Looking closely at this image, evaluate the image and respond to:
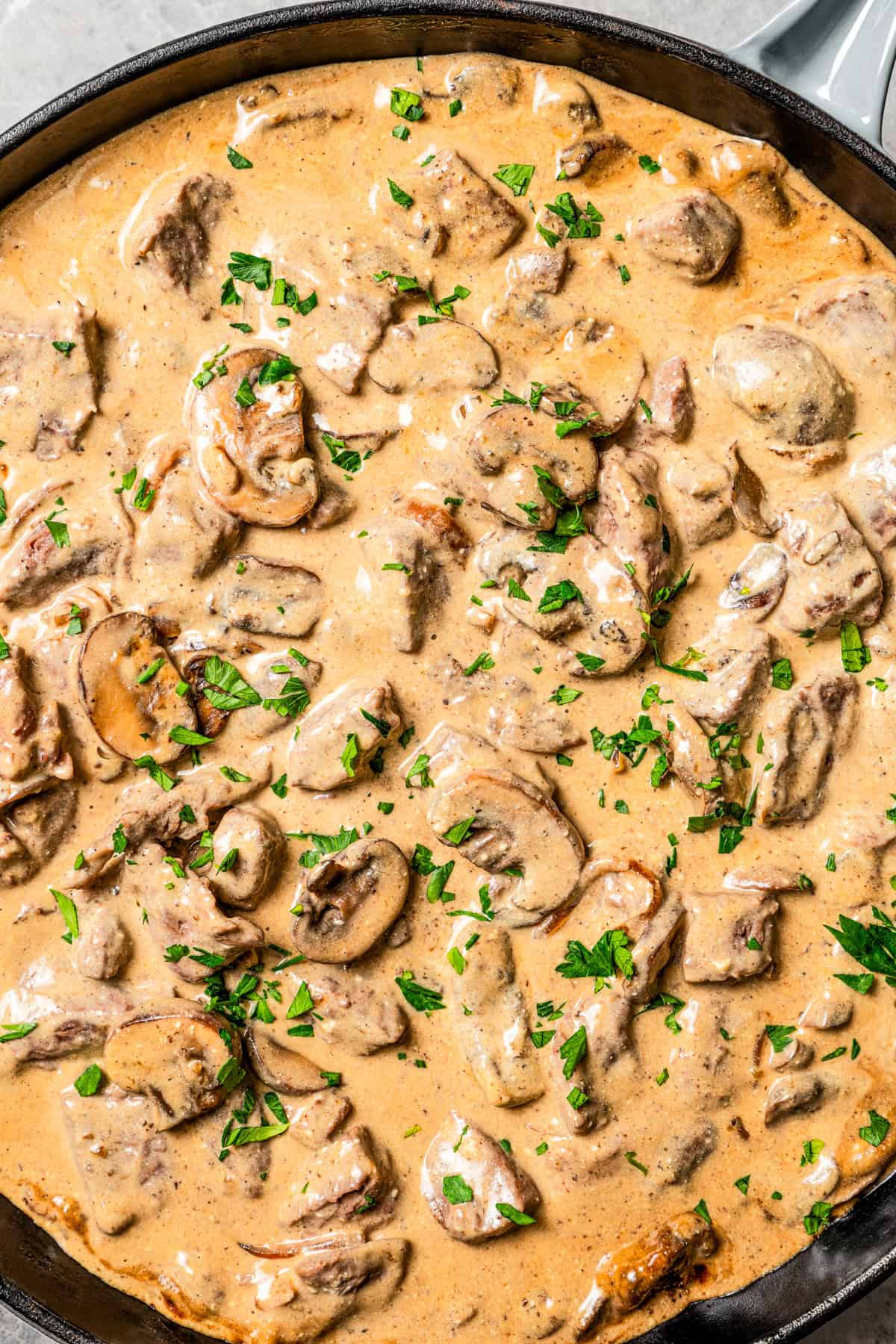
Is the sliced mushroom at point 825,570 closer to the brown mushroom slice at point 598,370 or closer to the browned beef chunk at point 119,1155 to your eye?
the brown mushroom slice at point 598,370

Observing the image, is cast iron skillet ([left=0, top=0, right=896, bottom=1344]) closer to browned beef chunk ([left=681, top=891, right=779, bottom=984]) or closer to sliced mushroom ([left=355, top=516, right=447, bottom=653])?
browned beef chunk ([left=681, top=891, right=779, bottom=984])

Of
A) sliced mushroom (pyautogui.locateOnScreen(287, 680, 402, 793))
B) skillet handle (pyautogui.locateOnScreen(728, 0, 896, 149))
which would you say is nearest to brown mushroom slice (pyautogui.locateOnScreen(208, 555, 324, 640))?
sliced mushroom (pyautogui.locateOnScreen(287, 680, 402, 793))

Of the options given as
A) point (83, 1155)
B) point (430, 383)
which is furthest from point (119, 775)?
point (430, 383)

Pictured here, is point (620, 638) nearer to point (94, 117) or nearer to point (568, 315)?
point (568, 315)

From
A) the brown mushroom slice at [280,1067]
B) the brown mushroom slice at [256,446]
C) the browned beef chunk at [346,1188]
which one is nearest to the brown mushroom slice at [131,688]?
the brown mushroom slice at [256,446]

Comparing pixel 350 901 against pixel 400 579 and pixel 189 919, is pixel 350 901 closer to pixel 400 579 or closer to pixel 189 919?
pixel 189 919

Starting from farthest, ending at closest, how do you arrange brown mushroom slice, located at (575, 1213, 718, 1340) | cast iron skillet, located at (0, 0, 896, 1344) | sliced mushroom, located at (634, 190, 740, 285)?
1. brown mushroom slice, located at (575, 1213, 718, 1340)
2. sliced mushroom, located at (634, 190, 740, 285)
3. cast iron skillet, located at (0, 0, 896, 1344)

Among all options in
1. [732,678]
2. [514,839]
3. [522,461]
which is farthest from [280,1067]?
[522,461]
